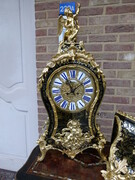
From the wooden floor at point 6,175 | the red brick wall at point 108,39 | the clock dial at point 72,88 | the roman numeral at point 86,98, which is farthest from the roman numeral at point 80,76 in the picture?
the wooden floor at point 6,175

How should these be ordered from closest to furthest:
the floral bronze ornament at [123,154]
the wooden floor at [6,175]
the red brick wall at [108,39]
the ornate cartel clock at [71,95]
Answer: the floral bronze ornament at [123,154] → the ornate cartel clock at [71,95] → the red brick wall at [108,39] → the wooden floor at [6,175]

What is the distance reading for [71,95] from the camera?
101 cm

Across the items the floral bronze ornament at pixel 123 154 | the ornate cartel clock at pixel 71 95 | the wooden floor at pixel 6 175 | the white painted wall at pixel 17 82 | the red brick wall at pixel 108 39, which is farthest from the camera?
the wooden floor at pixel 6 175

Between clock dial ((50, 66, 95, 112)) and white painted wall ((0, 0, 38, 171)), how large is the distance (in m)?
0.67

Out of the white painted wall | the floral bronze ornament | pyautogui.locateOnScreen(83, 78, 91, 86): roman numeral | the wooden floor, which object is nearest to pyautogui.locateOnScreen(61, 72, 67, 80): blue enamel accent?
pyautogui.locateOnScreen(83, 78, 91, 86): roman numeral

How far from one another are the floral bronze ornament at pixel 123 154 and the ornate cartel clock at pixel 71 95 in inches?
5.9

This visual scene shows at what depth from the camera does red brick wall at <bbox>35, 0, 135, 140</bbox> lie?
4.10 feet

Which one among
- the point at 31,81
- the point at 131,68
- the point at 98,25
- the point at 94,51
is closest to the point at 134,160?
the point at 131,68

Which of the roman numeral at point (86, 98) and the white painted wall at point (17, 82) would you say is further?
the white painted wall at point (17, 82)

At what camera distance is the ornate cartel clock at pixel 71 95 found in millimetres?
968

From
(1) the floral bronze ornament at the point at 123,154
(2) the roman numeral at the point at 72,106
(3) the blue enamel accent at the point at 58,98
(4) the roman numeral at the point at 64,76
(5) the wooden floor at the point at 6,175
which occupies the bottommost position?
(5) the wooden floor at the point at 6,175

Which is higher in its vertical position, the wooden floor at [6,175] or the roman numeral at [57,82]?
the roman numeral at [57,82]

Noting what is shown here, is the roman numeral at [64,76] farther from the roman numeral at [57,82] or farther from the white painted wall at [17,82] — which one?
the white painted wall at [17,82]

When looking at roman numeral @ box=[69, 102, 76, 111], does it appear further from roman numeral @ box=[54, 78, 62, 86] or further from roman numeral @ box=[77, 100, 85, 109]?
roman numeral @ box=[54, 78, 62, 86]
